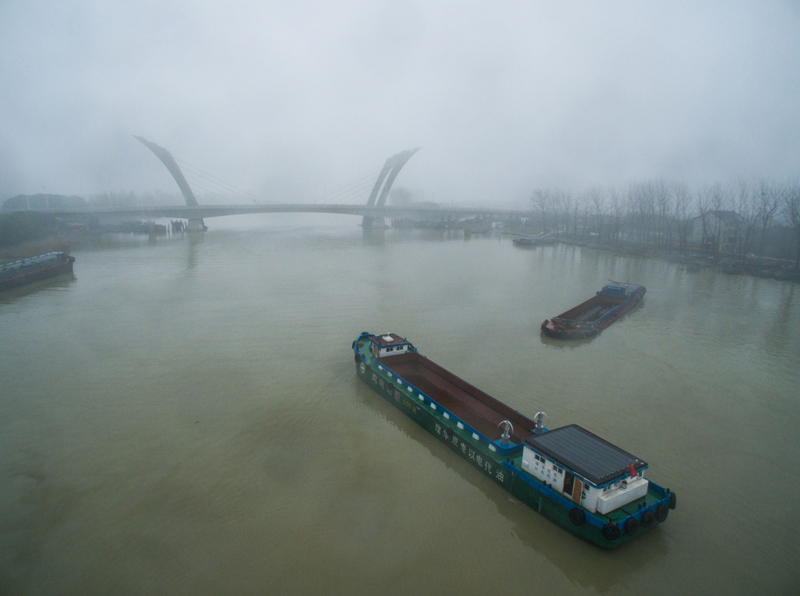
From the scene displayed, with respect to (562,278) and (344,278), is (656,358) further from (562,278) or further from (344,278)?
(344,278)

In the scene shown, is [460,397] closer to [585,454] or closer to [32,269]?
[585,454]

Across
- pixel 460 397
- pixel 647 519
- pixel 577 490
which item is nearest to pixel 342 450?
pixel 460 397

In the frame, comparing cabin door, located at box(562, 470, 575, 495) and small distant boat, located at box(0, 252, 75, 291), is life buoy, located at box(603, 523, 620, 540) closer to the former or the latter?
cabin door, located at box(562, 470, 575, 495)

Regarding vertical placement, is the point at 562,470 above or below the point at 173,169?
below

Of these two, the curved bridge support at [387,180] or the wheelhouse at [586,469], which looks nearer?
the wheelhouse at [586,469]

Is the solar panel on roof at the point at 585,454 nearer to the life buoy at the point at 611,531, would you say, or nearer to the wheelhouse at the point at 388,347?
the life buoy at the point at 611,531

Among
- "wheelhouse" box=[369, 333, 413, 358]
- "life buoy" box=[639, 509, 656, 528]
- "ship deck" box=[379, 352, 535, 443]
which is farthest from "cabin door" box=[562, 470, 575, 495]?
"wheelhouse" box=[369, 333, 413, 358]

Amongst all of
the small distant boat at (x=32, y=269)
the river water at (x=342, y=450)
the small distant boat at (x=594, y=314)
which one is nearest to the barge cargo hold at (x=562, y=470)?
the river water at (x=342, y=450)
